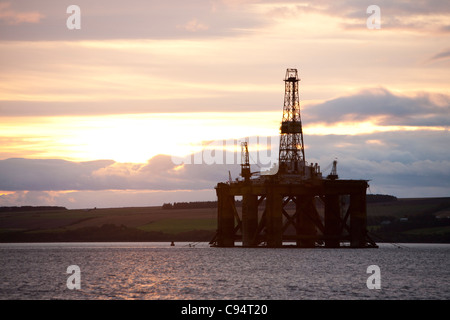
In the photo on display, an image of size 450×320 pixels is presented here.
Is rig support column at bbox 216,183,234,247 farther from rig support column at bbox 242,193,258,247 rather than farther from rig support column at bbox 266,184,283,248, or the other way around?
rig support column at bbox 266,184,283,248

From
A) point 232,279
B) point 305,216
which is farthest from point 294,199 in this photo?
point 232,279

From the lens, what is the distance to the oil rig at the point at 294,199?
116 meters

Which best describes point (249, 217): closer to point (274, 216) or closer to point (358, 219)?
point (274, 216)

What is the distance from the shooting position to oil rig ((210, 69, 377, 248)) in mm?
116000

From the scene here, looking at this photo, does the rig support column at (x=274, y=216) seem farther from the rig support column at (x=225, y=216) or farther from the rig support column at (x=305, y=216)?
the rig support column at (x=225, y=216)

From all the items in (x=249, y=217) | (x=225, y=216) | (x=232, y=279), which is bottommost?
(x=232, y=279)

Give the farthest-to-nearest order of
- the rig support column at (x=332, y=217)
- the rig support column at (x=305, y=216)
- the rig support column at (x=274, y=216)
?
the rig support column at (x=305, y=216), the rig support column at (x=332, y=217), the rig support column at (x=274, y=216)

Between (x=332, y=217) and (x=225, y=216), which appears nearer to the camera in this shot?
(x=332, y=217)

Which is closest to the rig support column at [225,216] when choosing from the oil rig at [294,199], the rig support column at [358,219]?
the oil rig at [294,199]

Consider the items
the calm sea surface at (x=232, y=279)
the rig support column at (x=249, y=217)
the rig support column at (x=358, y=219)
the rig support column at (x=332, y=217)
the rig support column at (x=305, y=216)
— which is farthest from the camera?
the rig support column at (x=305, y=216)

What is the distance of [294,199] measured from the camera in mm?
125938

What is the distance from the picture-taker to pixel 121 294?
59.7 m
